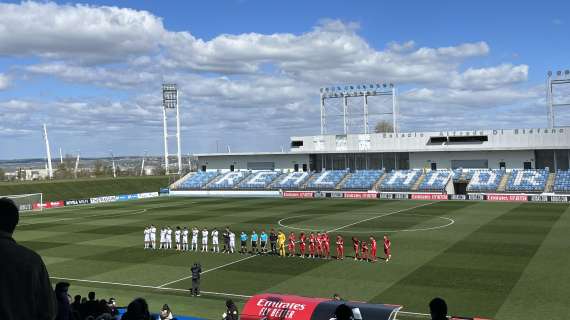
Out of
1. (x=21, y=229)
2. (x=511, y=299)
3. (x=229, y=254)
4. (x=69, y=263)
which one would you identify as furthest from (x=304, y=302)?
(x=21, y=229)

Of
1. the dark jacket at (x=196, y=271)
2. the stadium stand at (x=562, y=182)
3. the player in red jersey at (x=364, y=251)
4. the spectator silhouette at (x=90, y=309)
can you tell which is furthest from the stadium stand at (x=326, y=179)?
→ the spectator silhouette at (x=90, y=309)

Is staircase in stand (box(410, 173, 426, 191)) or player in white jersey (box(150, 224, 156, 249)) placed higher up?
staircase in stand (box(410, 173, 426, 191))

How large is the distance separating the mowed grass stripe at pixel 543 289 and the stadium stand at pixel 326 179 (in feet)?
150

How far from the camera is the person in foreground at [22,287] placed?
3196mm

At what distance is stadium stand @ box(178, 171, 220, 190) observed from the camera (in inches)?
3344

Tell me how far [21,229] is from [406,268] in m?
36.7

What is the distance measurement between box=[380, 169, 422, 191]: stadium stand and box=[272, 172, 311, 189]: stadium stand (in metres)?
13.0

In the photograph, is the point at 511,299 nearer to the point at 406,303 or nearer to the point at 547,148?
the point at 406,303

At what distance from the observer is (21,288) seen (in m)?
3.21

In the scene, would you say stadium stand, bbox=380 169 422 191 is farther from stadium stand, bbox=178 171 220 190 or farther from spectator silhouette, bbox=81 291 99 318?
spectator silhouette, bbox=81 291 99 318

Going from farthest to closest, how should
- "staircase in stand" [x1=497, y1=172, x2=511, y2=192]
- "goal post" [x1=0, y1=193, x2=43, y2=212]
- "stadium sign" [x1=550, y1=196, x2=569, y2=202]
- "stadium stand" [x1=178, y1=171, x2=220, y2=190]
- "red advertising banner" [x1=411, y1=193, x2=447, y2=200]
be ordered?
"stadium stand" [x1=178, y1=171, x2=220, y2=190] → "goal post" [x1=0, y1=193, x2=43, y2=212] → "red advertising banner" [x1=411, y1=193, x2=447, y2=200] → "staircase in stand" [x1=497, y1=172, x2=511, y2=192] → "stadium sign" [x1=550, y1=196, x2=569, y2=202]

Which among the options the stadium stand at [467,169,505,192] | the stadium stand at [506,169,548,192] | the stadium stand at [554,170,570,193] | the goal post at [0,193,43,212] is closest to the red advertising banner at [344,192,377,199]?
the stadium stand at [467,169,505,192]

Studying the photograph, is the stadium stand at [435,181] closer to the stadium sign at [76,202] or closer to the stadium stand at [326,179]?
the stadium stand at [326,179]

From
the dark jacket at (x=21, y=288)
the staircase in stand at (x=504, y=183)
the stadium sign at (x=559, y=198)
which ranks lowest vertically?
the stadium sign at (x=559, y=198)
